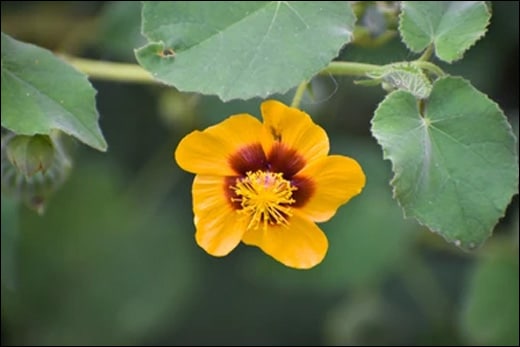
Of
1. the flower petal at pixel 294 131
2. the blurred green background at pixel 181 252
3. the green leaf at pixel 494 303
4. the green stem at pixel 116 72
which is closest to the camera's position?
the flower petal at pixel 294 131

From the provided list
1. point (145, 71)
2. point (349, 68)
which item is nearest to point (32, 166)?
point (145, 71)

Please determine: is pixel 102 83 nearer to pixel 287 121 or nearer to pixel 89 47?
pixel 89 47

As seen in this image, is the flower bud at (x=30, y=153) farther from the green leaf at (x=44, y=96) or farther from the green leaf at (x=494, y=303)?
the green leaf at (x=494, y=303)

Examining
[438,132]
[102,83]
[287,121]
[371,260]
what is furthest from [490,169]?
[102,83]

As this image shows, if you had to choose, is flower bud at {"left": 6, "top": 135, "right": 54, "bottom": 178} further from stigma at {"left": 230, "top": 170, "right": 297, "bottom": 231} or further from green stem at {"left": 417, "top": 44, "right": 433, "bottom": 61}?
green stem at {"left": 417, "top": 44, "right": 433, "bottom": 61}

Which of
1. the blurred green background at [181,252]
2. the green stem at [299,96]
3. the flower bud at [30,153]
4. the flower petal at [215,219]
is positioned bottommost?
the blurred green background at [181,252]

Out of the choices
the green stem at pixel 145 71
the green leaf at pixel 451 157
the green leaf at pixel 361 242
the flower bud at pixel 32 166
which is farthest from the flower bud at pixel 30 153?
the green leaf at pixel 361 242
